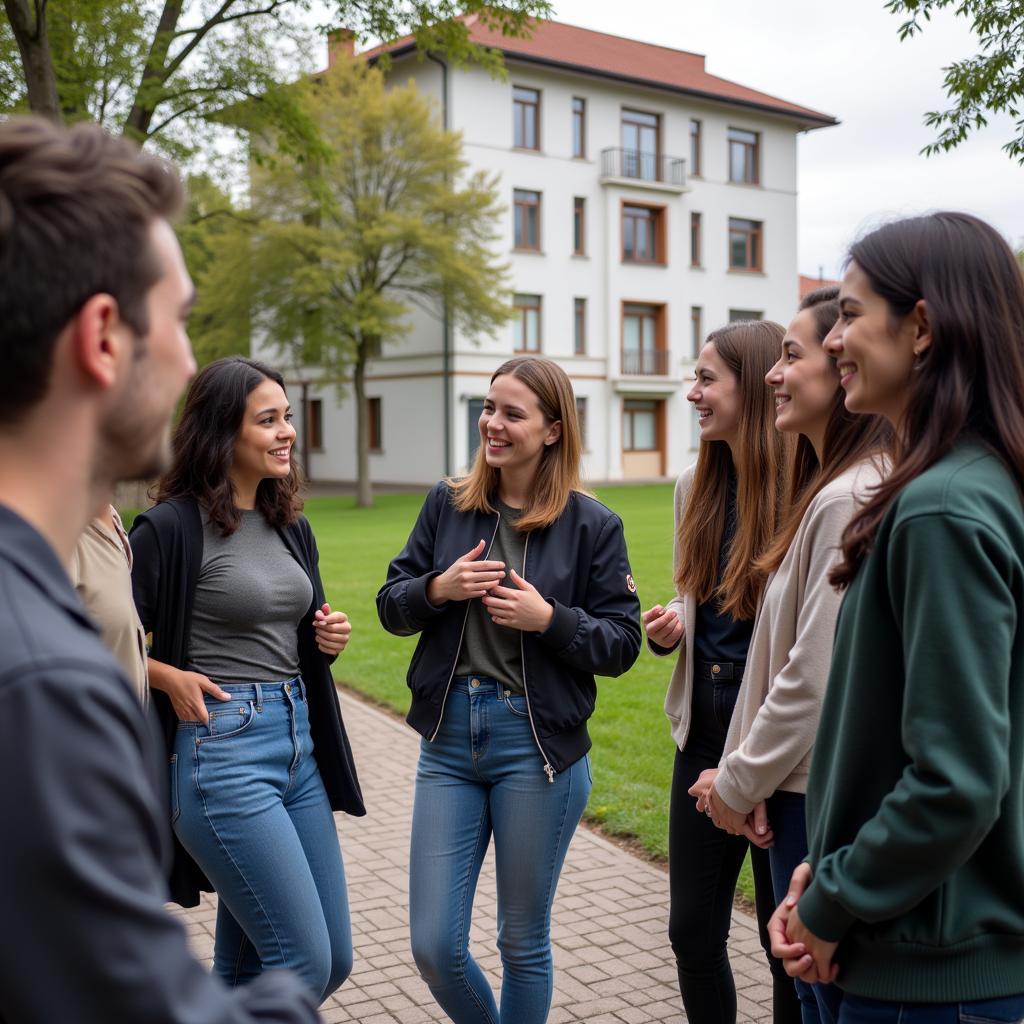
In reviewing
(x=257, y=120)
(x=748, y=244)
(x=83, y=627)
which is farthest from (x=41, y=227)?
(x=748, y=244)

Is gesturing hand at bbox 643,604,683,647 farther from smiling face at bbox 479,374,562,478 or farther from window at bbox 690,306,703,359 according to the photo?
window at bbox 690,306,703,359

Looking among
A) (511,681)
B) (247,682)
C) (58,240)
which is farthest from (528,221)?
(58,240)

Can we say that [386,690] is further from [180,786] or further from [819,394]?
[819,394]

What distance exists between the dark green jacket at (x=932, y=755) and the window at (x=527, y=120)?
40.4 m

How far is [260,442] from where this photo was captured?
3688 mm

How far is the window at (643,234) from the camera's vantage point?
43406mm

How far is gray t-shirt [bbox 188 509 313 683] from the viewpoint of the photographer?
3.49 meters

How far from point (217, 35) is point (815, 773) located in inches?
642

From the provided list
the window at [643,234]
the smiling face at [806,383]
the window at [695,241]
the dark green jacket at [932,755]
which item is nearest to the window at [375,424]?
the window at [643,234]

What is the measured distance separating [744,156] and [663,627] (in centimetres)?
4618

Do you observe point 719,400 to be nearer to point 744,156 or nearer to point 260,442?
point 260,442

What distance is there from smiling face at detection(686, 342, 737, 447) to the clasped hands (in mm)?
805

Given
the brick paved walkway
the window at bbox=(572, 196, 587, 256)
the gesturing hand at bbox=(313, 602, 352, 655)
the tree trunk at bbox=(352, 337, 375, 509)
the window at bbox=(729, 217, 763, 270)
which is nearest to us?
the gesturing hand at bbox=(313, 602, 352, 655)

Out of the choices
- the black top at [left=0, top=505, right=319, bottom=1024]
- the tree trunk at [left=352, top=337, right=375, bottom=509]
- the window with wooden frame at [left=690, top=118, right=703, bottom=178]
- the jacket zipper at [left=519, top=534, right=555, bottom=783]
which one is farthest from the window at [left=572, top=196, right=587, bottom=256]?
the black top at [left=0, top=505, right=319, bottom=1024]
